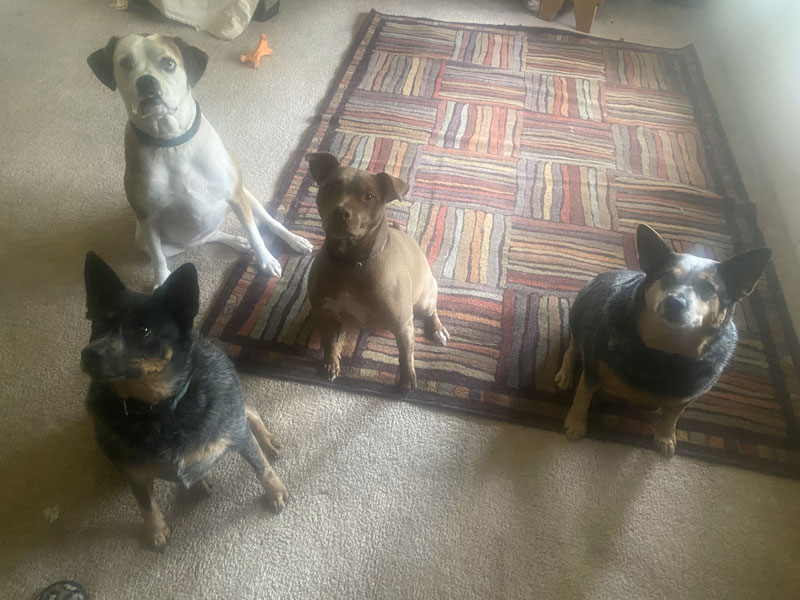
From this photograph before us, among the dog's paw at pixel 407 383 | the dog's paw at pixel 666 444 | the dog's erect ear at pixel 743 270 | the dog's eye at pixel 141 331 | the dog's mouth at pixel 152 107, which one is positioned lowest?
the dog's paw at pixel 407 383

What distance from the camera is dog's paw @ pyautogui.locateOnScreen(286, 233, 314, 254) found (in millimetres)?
2297

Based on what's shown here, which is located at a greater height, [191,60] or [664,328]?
[191,60]

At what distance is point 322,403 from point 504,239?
1.08 metres

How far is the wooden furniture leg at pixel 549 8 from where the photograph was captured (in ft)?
11.9

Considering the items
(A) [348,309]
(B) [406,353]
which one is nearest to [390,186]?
(A) [348,309]

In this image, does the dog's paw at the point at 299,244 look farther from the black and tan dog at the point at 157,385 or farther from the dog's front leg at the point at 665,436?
the dog's front leg at the point at 665,436

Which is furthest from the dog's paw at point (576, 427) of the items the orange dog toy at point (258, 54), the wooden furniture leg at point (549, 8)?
the wooden furniture leg at point (549, 8)

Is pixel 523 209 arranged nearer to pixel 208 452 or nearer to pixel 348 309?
pixel 348 309

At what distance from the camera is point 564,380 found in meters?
1.90

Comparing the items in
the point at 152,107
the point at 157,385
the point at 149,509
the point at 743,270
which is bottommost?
the point at 149,509

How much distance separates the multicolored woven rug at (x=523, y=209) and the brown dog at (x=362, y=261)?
313mm

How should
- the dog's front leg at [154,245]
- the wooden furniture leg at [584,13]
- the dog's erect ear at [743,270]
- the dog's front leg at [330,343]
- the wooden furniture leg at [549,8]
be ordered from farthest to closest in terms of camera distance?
the wooden furniture leg at [549,8]
the wooden furniture leg at [584,13]
the dog's front leg at [154,245]
the dog's front leg at [330,343]
the dog's erect ear at [743,270]

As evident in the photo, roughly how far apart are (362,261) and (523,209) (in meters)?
1.25

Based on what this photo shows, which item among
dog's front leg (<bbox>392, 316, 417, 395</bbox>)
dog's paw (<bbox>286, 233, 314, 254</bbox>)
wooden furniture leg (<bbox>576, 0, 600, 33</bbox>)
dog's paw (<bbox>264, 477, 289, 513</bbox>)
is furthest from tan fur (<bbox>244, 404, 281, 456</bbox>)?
wooden furniture leg (<bbox>576, 0, 600, 33</bbox>)
